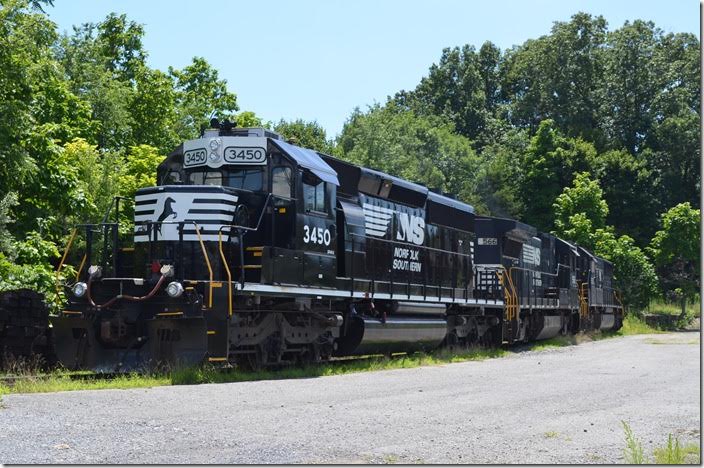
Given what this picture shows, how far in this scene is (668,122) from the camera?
5956 centimetres

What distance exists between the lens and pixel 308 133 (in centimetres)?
6169

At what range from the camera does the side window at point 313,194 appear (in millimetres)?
14781

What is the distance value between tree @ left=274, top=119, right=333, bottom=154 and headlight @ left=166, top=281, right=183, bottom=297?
45.3m

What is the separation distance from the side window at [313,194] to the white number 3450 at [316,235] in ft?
1.09

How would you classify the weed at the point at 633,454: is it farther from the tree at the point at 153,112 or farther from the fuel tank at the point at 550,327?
the tree at the point at 153,112

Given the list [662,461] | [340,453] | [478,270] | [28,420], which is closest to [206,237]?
[28,420]

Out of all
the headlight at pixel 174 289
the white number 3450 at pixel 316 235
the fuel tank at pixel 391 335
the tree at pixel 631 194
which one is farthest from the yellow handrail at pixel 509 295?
the tree at pixel 631 194

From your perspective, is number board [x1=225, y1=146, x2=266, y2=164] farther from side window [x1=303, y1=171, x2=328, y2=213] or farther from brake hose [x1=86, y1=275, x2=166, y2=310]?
brake hose [x1=86, y1=275, x2=166, y2=310]

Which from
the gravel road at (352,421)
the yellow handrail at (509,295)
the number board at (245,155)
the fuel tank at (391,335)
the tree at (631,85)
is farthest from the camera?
the tree at (631,85)

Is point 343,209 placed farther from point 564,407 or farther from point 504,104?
point 504,104

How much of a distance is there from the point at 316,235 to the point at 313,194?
698 mm

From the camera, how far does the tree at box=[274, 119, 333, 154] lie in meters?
59.1

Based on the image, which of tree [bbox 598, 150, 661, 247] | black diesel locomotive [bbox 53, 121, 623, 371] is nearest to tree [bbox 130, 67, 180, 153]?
black diesel locomotive [bbox 53, 121, 623, 371]

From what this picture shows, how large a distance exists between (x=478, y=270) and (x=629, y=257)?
2605cm
